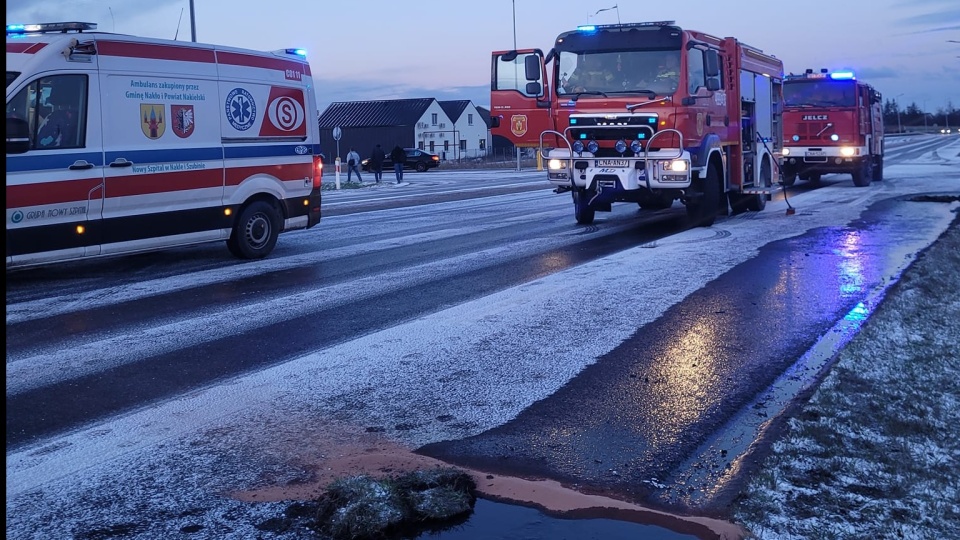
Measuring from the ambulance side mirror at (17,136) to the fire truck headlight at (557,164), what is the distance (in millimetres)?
7673

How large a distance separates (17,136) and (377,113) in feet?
274

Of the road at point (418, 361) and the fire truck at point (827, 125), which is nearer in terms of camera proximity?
the road at point (418, 361)

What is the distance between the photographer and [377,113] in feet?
299

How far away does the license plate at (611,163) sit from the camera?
14036 mm

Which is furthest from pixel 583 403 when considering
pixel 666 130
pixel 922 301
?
pixel 666 130

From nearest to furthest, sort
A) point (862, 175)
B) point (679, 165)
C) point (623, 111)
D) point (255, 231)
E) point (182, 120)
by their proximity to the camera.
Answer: point (182, 120) < point (255, 231) < point (679, 165) < point (623, 111) < point (862, 175)

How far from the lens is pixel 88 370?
20.9 feet

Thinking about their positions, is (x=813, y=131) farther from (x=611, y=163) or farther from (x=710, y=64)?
(x=611, y=163)

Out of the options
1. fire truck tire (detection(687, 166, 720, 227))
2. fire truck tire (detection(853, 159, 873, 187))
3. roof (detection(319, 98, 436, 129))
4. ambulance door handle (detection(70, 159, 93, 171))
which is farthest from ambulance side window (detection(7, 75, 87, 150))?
roof (detection(319, 98, 436, 129))

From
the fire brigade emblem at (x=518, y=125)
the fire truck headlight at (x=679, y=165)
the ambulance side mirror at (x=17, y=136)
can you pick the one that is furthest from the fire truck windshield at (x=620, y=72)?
the ambulance side mirror at (x=17, y=136)

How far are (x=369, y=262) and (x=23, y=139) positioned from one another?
4.04m

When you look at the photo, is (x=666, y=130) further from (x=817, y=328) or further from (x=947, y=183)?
(x=947, y=183)

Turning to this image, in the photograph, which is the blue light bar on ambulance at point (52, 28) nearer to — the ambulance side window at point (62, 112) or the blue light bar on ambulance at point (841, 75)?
the ambulance side window at point (62, 112)

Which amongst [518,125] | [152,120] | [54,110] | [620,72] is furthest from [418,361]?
[518,125]
